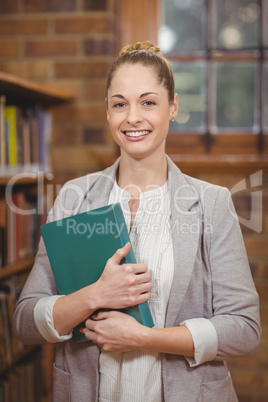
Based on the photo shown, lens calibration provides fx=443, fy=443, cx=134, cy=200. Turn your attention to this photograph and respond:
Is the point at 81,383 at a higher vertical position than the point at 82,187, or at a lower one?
lower

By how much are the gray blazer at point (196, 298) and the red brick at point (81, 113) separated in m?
1.10

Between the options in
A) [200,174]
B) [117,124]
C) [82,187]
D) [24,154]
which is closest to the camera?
[117,124]

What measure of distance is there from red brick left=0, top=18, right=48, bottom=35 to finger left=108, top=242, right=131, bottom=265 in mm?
1592

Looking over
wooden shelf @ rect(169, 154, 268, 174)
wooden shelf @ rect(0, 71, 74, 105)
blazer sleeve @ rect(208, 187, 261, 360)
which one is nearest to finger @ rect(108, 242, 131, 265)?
blazer sleeve @ rect(208, 187, 261, 360)

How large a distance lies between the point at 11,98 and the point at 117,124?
117 cm

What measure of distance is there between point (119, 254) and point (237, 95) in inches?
61.4

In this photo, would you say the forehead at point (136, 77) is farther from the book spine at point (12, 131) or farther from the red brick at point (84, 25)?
the red brick at point (84, 25)

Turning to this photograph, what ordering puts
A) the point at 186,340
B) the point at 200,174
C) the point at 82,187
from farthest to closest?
the point at 200,174 → the point at 82,187 → the point at 186,340

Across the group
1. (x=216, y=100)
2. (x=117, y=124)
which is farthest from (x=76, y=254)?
(x=216, y=100)

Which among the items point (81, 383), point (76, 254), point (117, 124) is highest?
point (117, 124)

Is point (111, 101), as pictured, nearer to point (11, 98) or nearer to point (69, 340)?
point (69, 340)

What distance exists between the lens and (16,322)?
1.18 m

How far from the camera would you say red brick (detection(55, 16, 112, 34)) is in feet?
7.18

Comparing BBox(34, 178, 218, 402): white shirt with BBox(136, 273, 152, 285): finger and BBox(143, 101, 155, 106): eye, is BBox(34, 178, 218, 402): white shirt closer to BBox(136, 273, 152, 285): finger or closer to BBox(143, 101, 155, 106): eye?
BBox(136, 273, 152, 285): finger
